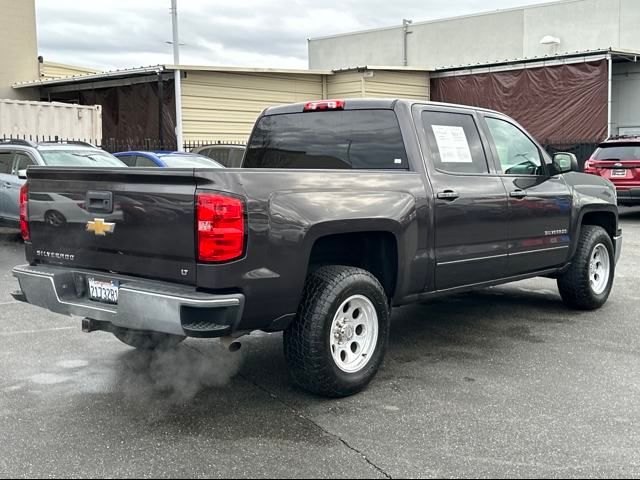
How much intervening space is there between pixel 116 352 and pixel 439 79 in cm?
1989

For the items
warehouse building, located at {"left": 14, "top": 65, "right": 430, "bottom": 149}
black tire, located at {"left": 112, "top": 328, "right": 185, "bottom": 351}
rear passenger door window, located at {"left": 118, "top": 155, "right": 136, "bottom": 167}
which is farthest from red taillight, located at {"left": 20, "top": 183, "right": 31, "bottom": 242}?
warehouse building, located at {"left": 14, "top": 65, "right": 430, "bottom": 149}

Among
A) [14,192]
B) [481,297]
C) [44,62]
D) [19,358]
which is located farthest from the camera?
[44,62]

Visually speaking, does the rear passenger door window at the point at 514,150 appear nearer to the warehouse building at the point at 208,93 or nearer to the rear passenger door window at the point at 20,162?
the rear passenger door window at the point at 20,162

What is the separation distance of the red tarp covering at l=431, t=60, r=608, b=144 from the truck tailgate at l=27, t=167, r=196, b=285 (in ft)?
61.0

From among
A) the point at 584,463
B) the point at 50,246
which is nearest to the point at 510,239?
the point at 584,463

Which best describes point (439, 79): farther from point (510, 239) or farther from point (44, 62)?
point (510, 239)

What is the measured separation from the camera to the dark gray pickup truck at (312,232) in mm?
4008

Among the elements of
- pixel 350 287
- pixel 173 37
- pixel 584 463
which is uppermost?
pixel 173 37

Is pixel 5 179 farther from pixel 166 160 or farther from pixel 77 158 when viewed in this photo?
pixel 166 160

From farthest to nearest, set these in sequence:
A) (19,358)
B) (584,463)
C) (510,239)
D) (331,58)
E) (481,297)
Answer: (331,58), (481,297), (510,239), (19,358), (584,463)

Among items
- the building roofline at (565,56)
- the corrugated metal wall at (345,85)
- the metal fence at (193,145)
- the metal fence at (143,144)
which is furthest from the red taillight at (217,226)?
the building roofline at (565,56)

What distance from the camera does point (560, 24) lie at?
35.0 metres

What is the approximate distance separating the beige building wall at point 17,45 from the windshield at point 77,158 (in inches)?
561

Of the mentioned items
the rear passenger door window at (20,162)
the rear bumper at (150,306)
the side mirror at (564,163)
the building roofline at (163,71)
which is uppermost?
the building roofline at (163,71)
